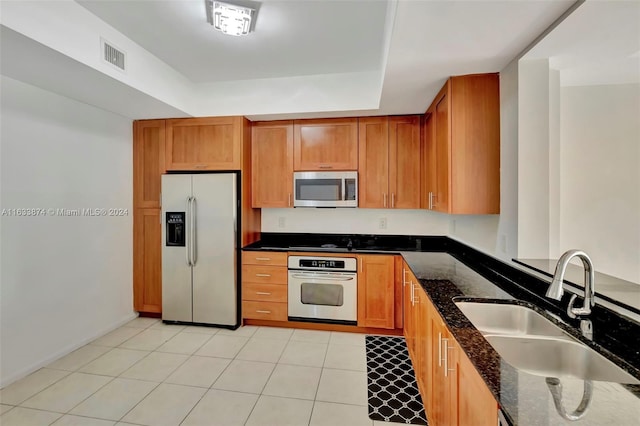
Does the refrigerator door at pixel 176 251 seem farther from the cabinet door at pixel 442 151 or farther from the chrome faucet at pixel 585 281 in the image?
the chrome faucet at pixel 585 281

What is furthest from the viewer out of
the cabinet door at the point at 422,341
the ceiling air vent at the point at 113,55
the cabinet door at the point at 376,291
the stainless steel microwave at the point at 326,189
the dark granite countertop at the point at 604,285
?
the stainless steel microwave at the point at 326,189

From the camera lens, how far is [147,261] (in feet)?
11.9

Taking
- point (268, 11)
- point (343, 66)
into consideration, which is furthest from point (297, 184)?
point (268, 11)

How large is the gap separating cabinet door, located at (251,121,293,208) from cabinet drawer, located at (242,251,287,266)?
57cm

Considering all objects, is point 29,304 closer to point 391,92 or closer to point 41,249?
point 41,249

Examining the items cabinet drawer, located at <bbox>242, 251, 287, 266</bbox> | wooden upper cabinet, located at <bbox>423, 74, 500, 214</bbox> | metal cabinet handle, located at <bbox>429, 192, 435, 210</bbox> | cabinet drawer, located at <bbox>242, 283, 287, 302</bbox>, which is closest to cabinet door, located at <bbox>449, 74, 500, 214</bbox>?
wooden upper cabinet, located at <bbox>423, 74, 500, 214</bbox>

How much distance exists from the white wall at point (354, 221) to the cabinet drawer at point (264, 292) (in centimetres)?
79

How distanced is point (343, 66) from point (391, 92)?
25.9 inches

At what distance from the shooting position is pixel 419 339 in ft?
6.98

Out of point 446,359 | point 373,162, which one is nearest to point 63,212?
point 373,162

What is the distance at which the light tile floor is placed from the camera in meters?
1.99

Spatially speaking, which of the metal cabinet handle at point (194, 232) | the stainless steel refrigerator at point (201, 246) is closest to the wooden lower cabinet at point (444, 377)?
the stainless steel refrigerator at point (201, 246)

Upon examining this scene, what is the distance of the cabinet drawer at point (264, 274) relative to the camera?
11.1ft

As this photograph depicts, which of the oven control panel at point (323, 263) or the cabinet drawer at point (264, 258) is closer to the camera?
the oven control panel at point (323, 263)
